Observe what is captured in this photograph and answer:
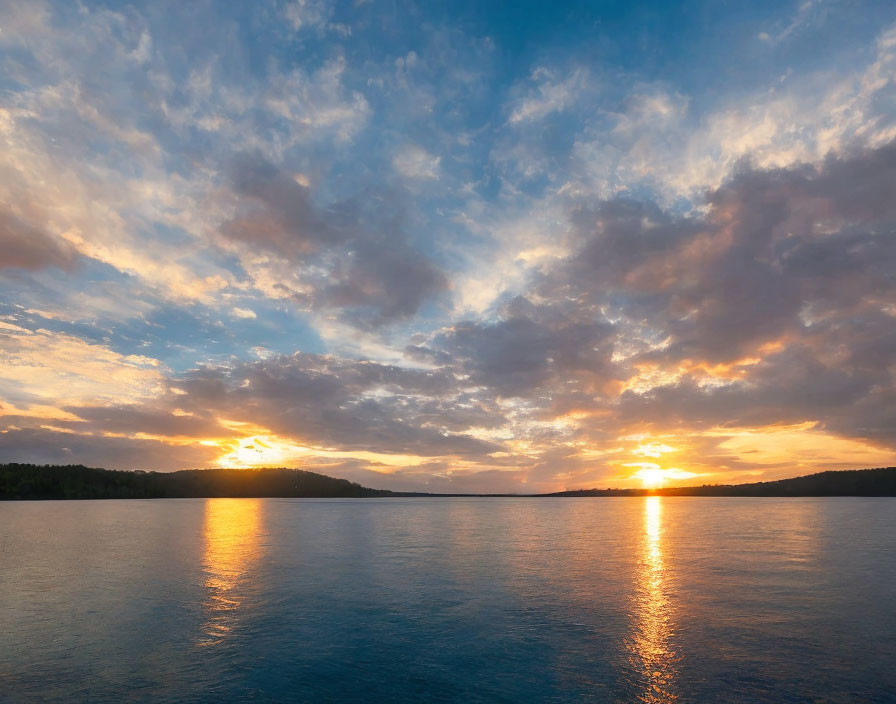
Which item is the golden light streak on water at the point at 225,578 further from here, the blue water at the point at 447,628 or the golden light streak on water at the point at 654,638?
the golden light streak on water at the point at 654,638

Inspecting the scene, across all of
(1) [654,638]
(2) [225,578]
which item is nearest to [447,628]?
(1) [654,638]

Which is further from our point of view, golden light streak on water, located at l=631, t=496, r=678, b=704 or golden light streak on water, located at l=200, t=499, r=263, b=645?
golden light streak on water, located at l=200, t=499, r=263, b=645

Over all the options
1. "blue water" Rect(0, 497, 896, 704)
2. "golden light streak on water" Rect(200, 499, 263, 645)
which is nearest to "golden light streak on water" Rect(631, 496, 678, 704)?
"blue water" Rect(0, 497, 896, 704)

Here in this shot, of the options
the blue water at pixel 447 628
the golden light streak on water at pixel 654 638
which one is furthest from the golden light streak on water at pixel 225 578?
the golden light streak on water at pixel 654 638

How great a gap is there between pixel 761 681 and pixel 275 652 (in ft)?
64.3

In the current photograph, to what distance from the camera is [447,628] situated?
26.6 m

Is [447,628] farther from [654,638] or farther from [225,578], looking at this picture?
[225,578]

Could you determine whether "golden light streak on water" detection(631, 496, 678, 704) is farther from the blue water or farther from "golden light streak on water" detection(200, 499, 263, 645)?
"golden light streak on water" detection(200, 499, 263, 645)

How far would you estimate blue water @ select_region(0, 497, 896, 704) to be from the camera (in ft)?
62.2

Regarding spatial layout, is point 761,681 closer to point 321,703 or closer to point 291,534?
point 321,703

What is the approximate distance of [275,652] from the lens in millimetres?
22828

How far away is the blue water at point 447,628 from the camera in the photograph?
19.0 metres

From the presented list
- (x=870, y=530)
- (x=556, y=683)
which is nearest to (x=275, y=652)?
(x=556, y=683)

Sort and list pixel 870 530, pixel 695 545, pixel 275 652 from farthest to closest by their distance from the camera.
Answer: pixel 870 530, pixel 695 545, pixel 275 652
